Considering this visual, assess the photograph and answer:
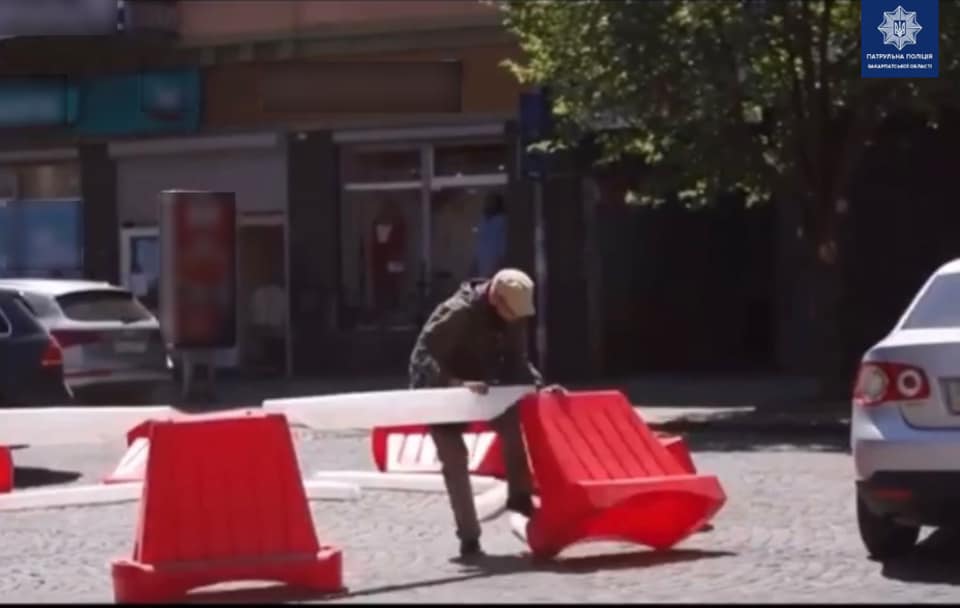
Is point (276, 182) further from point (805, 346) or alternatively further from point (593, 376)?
point (805, 346)

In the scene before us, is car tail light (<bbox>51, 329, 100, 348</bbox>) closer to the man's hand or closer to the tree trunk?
the tree trunk

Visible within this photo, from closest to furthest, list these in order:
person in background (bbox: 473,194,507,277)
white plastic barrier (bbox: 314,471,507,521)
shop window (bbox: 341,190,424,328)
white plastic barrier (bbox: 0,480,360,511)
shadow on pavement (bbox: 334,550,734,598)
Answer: shadow on pavement (bbox: 334,550,734,598)
white plastic barrier (bbox: 314,471,507,521)
white plastic barrier (bbox: 0,480,360,511)
person in background (bbox: 473,194,507,277)
shop window (bbox: 341,190,424,328)

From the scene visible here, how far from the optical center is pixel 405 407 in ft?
37.2

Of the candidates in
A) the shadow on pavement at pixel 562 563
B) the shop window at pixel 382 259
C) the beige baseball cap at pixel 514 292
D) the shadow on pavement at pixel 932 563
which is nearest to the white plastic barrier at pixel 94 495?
the shadow on pavement at pixel 562 563

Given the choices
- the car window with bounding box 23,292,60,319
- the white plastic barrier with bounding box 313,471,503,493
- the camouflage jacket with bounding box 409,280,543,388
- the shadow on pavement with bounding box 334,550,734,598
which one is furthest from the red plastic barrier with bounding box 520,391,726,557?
the car window with bounding box 23,292,60,319

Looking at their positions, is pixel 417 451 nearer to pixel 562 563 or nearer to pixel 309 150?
pixel 562 563

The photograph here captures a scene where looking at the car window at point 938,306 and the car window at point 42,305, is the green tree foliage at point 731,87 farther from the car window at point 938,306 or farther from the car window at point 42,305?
the car window at point 938,306

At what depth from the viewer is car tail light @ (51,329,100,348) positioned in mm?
19859

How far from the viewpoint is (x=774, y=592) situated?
33.5 feet

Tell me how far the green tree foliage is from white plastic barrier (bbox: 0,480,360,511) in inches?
260

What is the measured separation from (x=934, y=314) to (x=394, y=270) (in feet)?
56.7

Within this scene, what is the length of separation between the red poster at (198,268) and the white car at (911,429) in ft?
50.3

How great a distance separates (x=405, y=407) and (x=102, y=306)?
33.0ft

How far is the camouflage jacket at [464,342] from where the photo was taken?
11.6 meters
